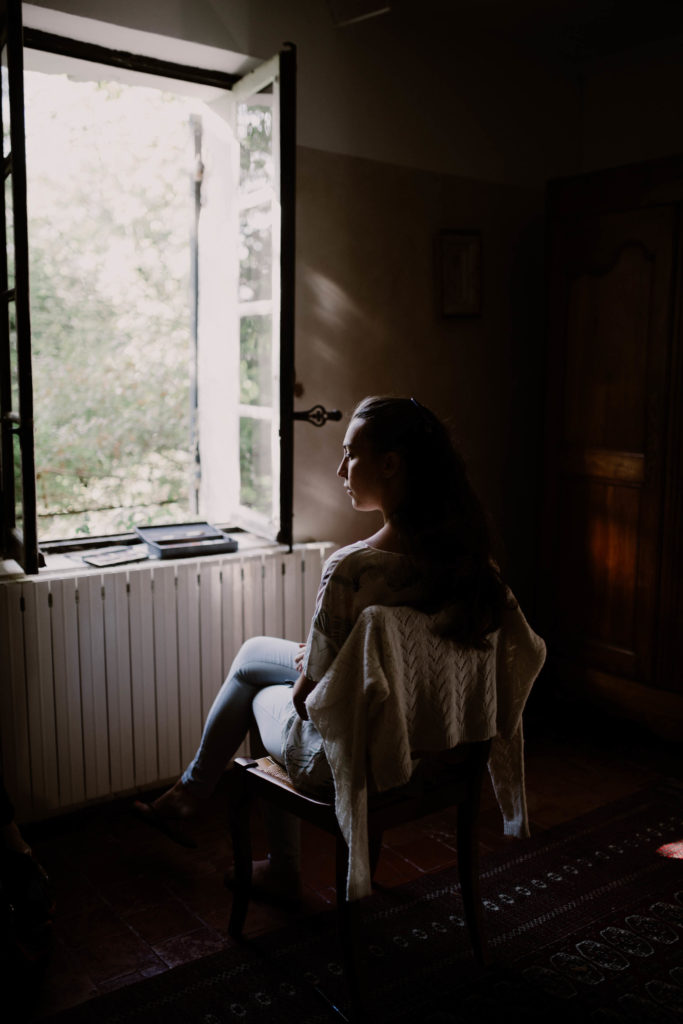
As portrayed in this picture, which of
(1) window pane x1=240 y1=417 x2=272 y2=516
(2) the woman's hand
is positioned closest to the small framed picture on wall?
(1) window pane x1=240 y1=417 x2=272 y2=516

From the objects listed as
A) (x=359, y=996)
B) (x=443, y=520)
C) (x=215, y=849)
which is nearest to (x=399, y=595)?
(x=443, y=520)

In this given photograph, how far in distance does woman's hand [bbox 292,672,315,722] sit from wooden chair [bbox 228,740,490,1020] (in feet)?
0.61

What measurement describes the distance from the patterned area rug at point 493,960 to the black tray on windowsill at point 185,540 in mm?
1191

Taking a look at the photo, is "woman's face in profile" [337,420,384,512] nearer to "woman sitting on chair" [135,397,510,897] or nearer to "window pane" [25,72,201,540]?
"woman sitting on chair" [135,397,510,897]

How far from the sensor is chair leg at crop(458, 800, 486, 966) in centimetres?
221

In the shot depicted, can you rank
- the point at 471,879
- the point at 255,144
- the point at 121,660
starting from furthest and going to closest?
the point at 255,144 → the point at 121,660 → the point at 471,879

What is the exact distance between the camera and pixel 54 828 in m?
2.90

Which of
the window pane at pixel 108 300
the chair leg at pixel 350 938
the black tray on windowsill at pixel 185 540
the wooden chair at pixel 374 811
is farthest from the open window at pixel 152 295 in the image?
the chair leg at pixel 350 938

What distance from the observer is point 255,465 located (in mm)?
3174

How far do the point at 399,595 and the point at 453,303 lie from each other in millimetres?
2088

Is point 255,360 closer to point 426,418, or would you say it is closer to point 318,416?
point 318,416

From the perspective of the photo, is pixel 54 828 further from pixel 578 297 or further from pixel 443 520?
pixel 578 297

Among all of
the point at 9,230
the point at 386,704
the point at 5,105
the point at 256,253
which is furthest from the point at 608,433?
the point at 5,105

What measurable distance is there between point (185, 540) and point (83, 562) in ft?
1.10
